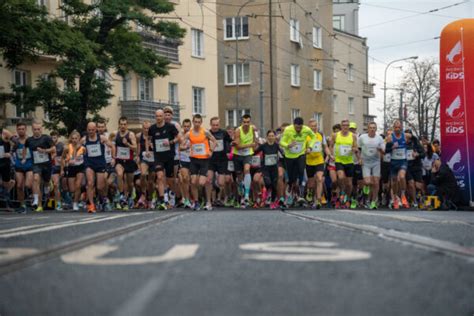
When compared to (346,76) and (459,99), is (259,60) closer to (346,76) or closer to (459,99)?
(346,76)

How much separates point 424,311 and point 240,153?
17.2m

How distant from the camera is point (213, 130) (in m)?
20.1

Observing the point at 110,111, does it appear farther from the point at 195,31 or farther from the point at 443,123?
the point at 443,123

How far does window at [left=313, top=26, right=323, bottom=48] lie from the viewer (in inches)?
2416

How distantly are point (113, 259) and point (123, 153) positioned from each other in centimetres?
1432

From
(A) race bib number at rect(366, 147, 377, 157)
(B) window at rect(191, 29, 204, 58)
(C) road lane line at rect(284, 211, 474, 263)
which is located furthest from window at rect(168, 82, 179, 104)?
(C) road lane line at rect(284, 211, 474, 263)

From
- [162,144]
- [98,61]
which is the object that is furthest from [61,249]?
[98,61]

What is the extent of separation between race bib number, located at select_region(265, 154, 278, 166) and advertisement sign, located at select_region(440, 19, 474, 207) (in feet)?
12.2

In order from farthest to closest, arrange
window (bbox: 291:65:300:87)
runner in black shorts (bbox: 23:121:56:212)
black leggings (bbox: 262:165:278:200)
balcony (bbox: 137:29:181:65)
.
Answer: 1. window (bbox: 291:65:300:87)
2. balcony (bbox: 137:29:181:65)
3. black leggings (bbox: 262:165:278:200)
4. runner in black shorts (bbox: 23:121:56:212)

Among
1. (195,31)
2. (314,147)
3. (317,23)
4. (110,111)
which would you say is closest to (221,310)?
(314,147)

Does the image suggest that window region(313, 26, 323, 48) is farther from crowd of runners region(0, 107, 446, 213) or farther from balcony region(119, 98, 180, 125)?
crowd of runners region(0, 107, 446, 213)

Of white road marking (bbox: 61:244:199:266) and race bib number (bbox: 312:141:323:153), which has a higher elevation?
race bib number (bbox: 312:141:323:153)

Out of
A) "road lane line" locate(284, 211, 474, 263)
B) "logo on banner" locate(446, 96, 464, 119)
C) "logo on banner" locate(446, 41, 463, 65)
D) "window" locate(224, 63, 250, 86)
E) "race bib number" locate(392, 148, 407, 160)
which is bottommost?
"road lane line" locate(284, 211, 474, 263)

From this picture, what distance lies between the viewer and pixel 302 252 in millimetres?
5785
